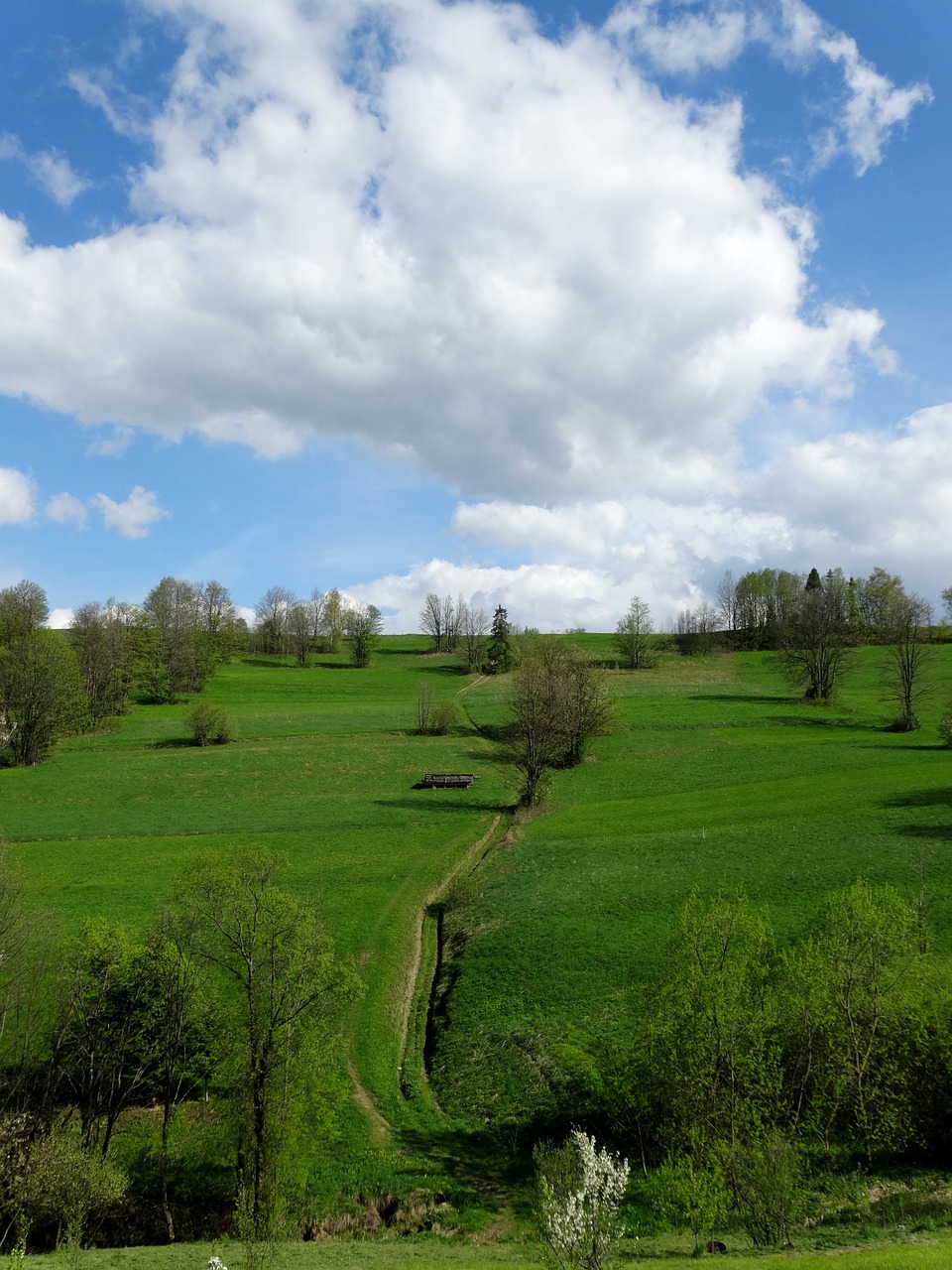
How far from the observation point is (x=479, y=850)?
2226 inches

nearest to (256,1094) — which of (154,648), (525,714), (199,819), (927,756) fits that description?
(199,819)

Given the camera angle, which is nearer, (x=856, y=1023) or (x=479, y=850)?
(x=856, y=1023)

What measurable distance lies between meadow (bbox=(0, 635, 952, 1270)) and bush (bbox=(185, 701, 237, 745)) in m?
2.41

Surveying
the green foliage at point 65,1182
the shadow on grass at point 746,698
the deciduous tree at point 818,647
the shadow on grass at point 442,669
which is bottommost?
the green foliage at point 65,1182

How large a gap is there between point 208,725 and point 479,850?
154 ft

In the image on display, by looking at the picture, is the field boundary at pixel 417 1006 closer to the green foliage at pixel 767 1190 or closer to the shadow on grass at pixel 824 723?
the green foliage at pixel 767 1190

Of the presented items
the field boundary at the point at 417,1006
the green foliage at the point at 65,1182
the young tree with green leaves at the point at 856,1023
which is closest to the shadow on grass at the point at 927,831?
the young tree with green leaves at the point at 856,1023

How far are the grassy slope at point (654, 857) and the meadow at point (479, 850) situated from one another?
20cm

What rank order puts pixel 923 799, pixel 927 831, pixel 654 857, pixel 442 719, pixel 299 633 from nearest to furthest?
pixel 927 831, pixel 654 857, pixel 923 799, pixel 442 719, pixel 299 633

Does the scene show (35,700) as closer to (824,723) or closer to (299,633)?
(299,633)

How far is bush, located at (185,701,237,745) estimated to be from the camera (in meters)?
87.8

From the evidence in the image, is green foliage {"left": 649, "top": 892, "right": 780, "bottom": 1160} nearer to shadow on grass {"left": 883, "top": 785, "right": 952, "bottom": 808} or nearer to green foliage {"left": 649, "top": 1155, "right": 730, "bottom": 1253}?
green foliage {"left": 649, "top": 1155, "right": 730, "bottom": 1253}

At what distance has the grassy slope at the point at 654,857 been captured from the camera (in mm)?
32375

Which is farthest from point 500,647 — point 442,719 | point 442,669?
point 442,719
